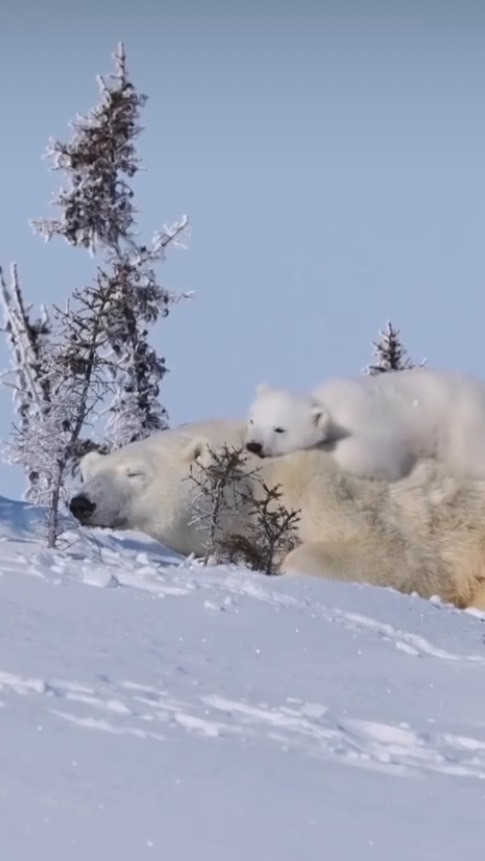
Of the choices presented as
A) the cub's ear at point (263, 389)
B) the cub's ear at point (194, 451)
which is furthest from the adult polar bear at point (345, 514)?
the cub's ear at point (263, 389)

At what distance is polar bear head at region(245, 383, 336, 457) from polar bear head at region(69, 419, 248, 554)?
0.27 metres

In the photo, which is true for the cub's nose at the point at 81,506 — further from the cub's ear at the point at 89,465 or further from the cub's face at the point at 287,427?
the cub's face at the point at 287,427

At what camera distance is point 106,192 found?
1897 centimetres

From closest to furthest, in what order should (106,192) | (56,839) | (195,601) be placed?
(56,839) < (195,601) < (106,192)

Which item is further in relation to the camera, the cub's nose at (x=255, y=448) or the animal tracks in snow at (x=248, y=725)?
the cub's nose at (x=255, y=448)

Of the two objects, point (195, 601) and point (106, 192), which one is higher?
point (106, 192)

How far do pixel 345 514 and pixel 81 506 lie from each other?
77.3 inches

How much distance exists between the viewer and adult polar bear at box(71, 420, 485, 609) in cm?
888

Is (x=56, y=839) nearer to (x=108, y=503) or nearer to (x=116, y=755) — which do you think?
(x=116, y=755)

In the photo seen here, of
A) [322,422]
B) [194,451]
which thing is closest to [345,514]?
[322,422]

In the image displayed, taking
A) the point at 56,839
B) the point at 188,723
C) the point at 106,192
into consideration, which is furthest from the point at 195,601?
the point at 106,192

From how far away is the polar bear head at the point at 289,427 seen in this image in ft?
30.3

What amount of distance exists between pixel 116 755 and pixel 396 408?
676 centimetres

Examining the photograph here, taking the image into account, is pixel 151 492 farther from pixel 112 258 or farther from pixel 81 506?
pixel 112 258
